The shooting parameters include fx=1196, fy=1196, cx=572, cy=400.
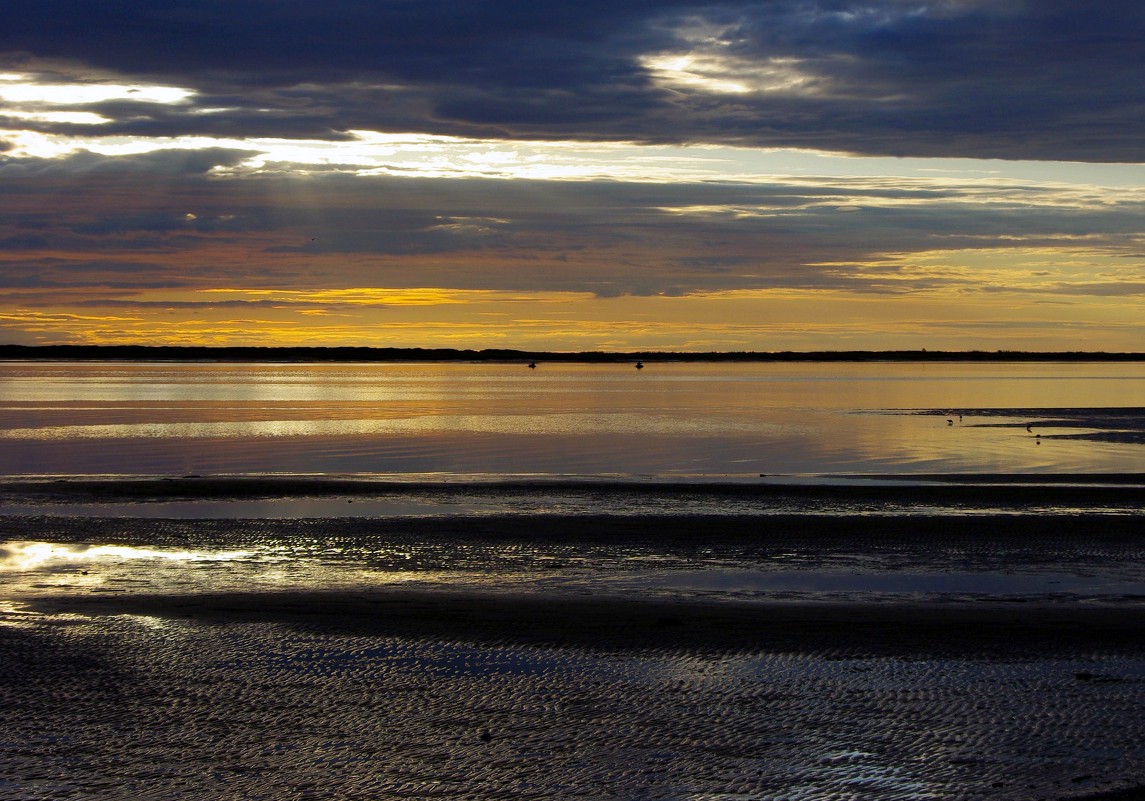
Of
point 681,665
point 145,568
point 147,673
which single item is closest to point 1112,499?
point 681,665

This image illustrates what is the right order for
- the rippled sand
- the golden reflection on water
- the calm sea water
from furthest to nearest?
the calm sea water → the golden reflection on water → the rippled sand

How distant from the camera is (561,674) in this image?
10.6 metres

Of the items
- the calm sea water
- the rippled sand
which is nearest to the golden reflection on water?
the rippled sand

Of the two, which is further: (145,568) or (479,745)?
(145,568)

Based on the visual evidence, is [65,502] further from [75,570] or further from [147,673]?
[147,673]

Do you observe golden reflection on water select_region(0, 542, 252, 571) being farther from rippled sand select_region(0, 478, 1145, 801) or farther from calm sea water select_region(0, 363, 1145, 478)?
calm sea water select_region(0, 363, 1145, 478)

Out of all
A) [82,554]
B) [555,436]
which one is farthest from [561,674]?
[555,436]

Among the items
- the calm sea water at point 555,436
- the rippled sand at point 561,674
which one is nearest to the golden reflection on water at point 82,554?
the rippled sand at point 561,674

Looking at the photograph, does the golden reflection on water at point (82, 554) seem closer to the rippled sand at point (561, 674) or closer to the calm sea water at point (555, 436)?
the rippled sand at point (561, 674)

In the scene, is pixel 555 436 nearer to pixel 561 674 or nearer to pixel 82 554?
pixel 82 554

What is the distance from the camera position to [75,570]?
624 inches

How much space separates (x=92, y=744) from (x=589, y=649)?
464cm

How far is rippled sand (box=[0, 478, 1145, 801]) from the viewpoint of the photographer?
26.3 ft

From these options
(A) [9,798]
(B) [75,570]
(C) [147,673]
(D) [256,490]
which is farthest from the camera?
(D) [256,490]
